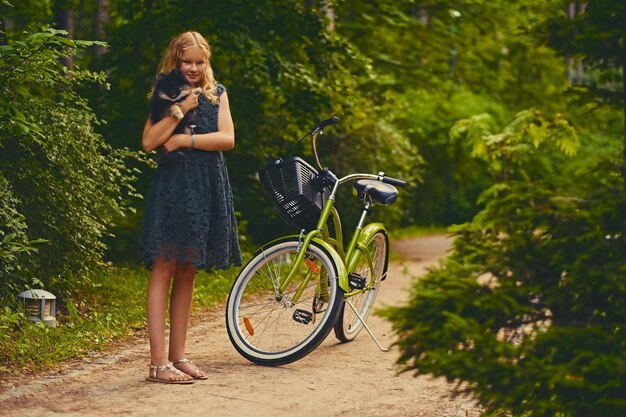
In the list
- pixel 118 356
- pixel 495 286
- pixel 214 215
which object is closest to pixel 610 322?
pixel 495 286

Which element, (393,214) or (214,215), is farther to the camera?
(393,214)

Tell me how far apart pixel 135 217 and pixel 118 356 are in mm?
6779

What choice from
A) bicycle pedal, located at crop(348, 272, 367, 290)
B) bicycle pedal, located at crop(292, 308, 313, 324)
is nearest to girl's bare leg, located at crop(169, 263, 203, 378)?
bicycle pedal, located at crop(292, 308, 313, 324)

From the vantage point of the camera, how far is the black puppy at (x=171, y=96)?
252 inches

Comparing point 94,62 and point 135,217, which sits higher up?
point 94,62

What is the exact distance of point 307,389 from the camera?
6406 mm

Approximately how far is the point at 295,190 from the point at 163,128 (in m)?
1.21

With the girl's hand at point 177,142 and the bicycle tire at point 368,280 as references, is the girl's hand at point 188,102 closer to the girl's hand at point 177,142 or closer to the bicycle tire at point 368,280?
the girl's hand at point 177,142

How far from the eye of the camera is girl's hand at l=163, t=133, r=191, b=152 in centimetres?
638

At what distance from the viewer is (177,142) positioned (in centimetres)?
638

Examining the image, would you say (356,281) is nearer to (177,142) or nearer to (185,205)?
(185,205)

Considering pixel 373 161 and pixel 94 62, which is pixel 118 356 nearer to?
pixel 94 62

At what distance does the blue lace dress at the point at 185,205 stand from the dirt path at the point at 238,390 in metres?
0.70

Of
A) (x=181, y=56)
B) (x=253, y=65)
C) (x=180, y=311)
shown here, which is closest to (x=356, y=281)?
(x=180, y=311)
